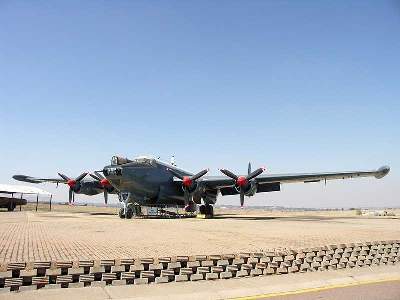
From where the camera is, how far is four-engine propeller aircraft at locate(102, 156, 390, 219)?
35469 millimetres

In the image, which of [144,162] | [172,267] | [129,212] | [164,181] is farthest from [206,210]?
[172,267]

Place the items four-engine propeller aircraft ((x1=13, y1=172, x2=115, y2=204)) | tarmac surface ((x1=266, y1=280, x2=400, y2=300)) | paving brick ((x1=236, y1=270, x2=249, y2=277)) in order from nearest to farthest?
1. tarmac surface ((x1=266, y1=280, x2=400, y2=300))
2. paving brick ((x1=236, y1=270, x2=249, y2=277))
3. four-engine propeller aircraft ((x1=13, y1=172, x2=115, y2=204))

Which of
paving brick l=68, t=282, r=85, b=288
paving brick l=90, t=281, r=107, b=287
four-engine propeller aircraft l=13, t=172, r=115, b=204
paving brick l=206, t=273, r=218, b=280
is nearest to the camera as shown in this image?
paving brick l=68, t=282, r=85, b=288

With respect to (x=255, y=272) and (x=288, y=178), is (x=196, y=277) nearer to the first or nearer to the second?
(x=255, y=272)

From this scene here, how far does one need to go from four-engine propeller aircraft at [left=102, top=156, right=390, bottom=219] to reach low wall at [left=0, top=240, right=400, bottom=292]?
23.9 m

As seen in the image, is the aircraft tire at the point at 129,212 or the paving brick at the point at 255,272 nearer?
the paving brick at the point at 255,272

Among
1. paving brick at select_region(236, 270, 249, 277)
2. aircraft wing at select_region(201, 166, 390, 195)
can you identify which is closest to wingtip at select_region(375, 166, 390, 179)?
aircraft wing at select_region(201, 166, 390, 195)

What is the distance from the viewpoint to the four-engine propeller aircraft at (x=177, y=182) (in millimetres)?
35500

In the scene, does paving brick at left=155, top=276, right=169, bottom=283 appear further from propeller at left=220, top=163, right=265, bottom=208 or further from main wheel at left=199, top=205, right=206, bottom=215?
main wheel at left=199, top=205, right=206, bottom=215

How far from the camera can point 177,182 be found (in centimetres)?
4134

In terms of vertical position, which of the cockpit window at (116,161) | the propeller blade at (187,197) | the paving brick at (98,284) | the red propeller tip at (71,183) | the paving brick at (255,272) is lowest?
the paving brick at (255,272)

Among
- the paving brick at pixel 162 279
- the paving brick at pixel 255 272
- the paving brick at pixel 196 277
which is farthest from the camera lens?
the paving brick at pixel 255 272

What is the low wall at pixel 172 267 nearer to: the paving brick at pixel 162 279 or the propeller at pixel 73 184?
the paving brick at pixel 162 279

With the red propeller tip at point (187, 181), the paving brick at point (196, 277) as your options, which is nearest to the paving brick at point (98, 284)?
the paving brick at point (196, 277)
